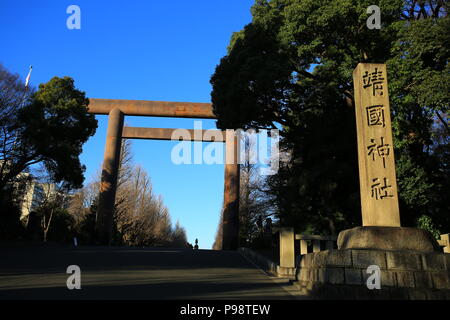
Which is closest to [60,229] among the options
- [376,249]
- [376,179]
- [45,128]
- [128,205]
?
[128,205]

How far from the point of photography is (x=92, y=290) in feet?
17.1

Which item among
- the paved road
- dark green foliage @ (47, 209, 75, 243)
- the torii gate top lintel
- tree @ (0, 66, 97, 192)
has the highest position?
the torii gate top lintel

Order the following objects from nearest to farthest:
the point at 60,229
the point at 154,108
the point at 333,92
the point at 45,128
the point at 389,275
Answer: the point at 389,275 → the point at 333,92 → the point at 45,128 → the point at 154,108 → the point at 60,229

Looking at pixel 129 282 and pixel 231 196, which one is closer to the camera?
pixel 129 282

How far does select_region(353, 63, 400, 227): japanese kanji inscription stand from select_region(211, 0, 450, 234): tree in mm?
3954

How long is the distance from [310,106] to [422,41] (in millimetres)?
3968

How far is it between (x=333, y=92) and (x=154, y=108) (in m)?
12.1

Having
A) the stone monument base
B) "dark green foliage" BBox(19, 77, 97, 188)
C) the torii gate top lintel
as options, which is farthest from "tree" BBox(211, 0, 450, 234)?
the torii gate top lintel

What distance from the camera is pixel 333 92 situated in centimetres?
1191

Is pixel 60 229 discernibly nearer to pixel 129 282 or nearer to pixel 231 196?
pixel 231 196

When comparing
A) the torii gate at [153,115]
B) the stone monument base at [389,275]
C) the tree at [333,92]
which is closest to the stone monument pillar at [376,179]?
the stone monument base at [389,275]

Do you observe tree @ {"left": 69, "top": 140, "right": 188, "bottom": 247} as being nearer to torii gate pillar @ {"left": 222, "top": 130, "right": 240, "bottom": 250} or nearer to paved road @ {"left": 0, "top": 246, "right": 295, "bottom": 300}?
torii gate pillar @ {"left": 222, "top": 130, "right": 240, "bottom": 250}

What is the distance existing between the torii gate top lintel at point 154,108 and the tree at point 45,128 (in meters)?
4.38

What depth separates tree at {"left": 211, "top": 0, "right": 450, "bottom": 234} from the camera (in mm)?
10195
